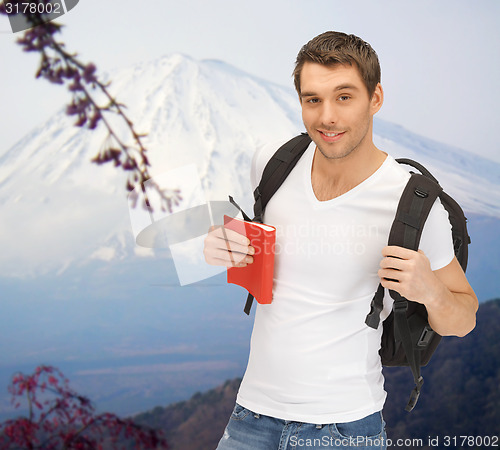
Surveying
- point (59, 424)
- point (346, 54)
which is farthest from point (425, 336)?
point (59, 424)

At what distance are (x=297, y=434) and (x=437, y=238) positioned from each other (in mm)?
458

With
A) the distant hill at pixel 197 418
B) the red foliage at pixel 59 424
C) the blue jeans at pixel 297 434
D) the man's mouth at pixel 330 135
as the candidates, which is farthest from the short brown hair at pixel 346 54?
the red foliage at pixel 59 424

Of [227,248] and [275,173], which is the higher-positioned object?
[275,173]

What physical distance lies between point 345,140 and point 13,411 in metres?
2.51

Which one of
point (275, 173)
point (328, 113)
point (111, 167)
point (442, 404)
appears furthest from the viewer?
point (111, 167)

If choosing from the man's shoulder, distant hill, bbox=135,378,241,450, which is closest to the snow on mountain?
distant hill, bbox=135,378,241,450

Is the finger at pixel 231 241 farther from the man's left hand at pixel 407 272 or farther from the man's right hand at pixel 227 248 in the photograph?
the man's left hand at pixel 407 272

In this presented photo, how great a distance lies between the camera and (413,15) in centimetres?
285

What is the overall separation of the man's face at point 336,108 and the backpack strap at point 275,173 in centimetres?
13

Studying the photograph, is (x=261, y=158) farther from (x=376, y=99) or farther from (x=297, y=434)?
(x=297, y=434)

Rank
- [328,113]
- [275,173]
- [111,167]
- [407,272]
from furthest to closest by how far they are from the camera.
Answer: [111,167] → [275,173] → [328,113] → [407,272]

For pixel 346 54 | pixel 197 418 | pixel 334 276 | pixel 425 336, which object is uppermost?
pixel 346 54

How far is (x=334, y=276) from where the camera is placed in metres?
1.19

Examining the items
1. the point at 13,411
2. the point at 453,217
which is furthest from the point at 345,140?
the point at 13,411
